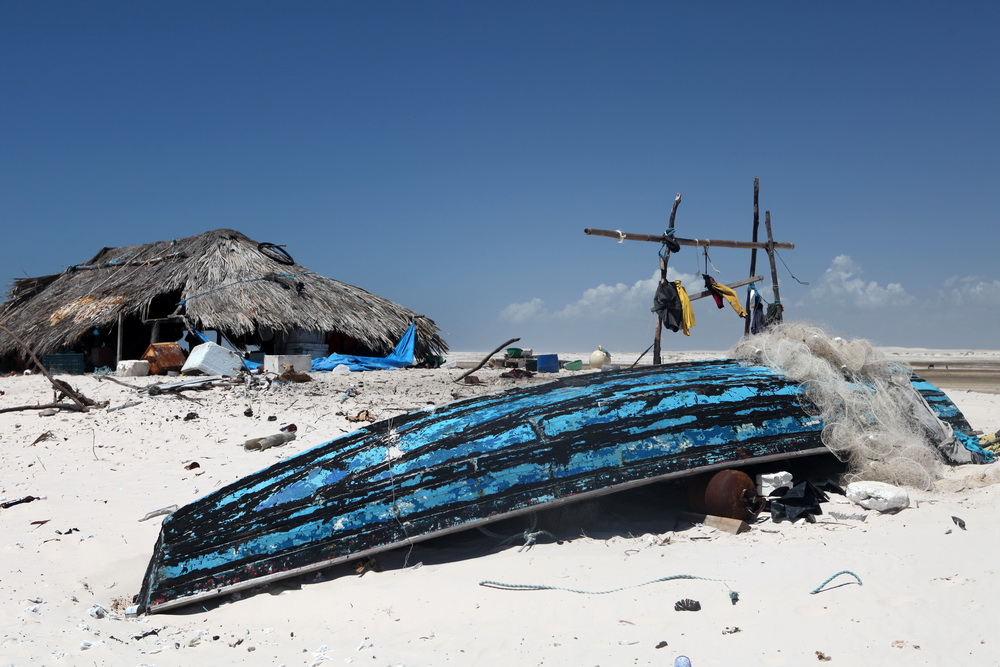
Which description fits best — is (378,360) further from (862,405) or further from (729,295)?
(862,405)

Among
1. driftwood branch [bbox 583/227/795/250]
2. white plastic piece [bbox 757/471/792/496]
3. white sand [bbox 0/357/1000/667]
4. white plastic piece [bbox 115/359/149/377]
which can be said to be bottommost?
white sand [bbox 0/357/1000/667]

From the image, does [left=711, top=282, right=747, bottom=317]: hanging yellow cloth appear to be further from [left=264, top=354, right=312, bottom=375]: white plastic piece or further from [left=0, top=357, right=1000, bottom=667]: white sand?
[left=264, top=354, right=312, bottom=375]: white plastic piece

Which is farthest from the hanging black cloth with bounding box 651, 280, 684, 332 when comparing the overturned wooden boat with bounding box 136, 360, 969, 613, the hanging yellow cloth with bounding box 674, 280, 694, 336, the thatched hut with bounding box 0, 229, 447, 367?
the thatched hut with bounding box 0, 229, 447, 367

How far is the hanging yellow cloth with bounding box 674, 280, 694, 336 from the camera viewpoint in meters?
10.0

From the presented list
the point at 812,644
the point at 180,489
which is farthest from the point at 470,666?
the point at 180,489

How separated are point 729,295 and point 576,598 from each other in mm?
7660

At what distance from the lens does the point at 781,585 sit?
3.57m

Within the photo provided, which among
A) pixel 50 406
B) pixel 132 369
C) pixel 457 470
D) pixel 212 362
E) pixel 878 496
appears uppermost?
pixel 212 362

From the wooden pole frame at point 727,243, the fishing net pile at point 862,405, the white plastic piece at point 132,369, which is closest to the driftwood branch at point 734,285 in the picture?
the wooden pole frame at point 727,243

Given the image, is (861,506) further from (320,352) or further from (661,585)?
(320,352)

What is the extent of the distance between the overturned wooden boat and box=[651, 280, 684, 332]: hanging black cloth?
14.9 ft

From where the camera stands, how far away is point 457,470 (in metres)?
4.46

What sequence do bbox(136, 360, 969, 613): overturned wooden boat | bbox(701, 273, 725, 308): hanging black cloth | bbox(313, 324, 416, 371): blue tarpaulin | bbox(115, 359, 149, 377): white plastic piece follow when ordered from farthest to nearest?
bbox(313, 324, 416, 371): blue tarpaulin < bbox(115, 359, 149, 377): white plastic piece < bbox(701, 273, 725, 308): hanging black cloth < bbox(136, 360, 969, 613): overturned wooden boat

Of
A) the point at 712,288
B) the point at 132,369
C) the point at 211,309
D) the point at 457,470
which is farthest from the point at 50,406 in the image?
the point at 712,288
